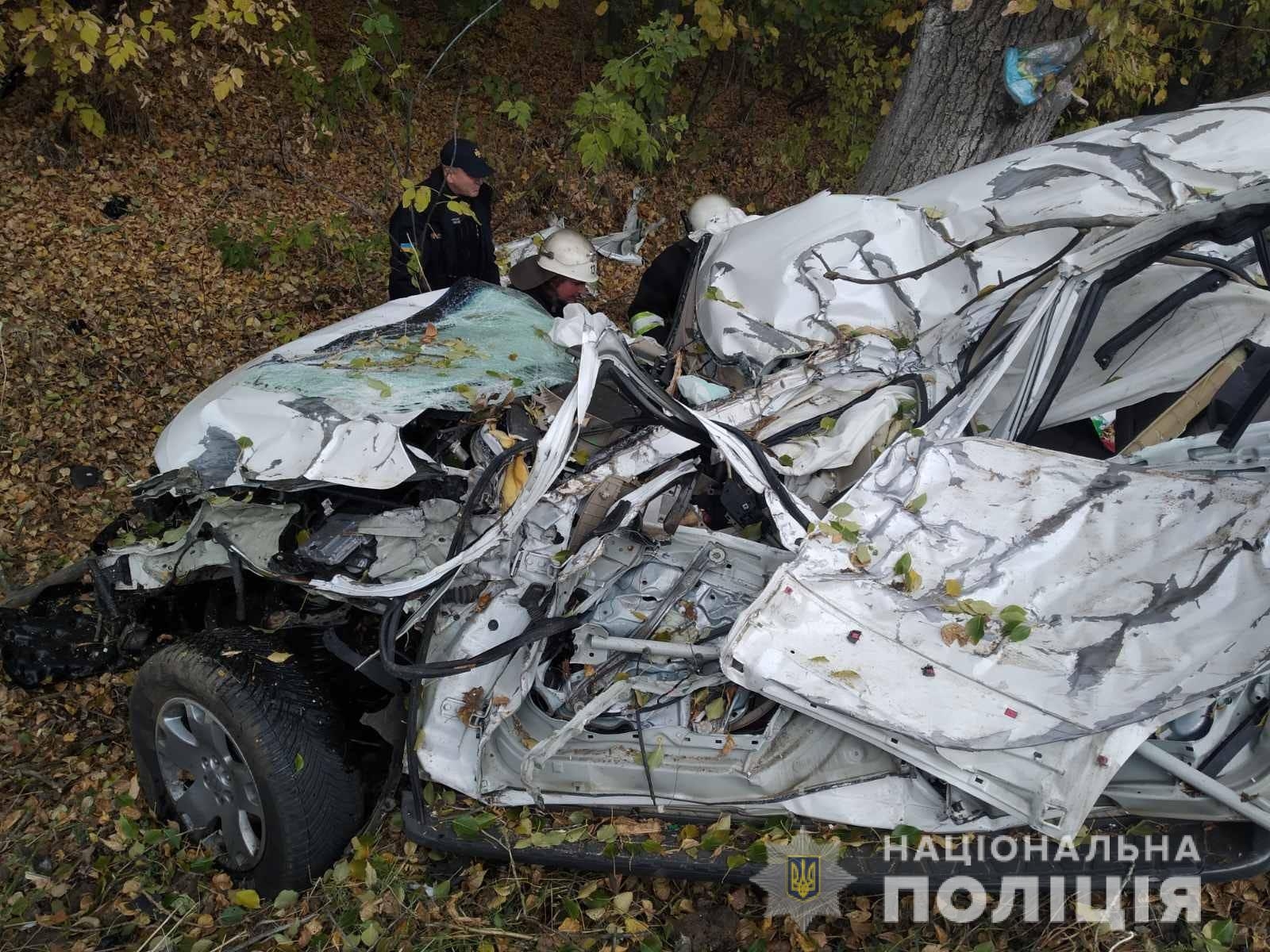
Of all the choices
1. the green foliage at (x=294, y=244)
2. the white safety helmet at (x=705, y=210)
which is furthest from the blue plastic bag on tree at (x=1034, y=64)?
the green foliage at (x=294, y=244)

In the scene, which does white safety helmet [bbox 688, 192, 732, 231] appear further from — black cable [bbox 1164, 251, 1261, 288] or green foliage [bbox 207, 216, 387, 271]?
black cable [bbox 1164, 251, 1261, 288]

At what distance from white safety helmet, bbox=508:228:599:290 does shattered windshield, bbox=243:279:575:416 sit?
77cm

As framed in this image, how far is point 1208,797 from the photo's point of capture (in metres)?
2.08

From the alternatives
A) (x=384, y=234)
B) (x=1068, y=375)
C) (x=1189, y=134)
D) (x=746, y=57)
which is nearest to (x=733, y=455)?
(x=1068, y=375)

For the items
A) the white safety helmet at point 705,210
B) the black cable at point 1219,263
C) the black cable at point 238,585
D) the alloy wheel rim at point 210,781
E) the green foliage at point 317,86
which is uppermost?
the green foliage at point 317,86

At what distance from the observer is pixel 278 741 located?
2451 millimetres

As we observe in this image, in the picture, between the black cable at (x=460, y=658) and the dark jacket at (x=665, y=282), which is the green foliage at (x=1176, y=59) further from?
the black cable at (x=460, y=658)

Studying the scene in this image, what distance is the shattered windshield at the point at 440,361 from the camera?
9.82ft

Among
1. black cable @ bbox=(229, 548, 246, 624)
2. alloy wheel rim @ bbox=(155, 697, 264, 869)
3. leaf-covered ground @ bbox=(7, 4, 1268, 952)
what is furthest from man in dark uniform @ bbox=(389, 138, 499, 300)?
alloy wheel rim @ bbox=(155, 697, 264, 869)

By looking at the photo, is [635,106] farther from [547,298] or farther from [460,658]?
[460,658]

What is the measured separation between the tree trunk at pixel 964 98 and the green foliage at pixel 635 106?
6.82 ft

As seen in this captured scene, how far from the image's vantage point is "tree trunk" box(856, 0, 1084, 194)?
457 centimetres

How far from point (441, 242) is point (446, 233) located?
0.20ft

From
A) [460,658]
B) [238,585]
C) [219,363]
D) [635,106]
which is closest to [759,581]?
[460,658]
